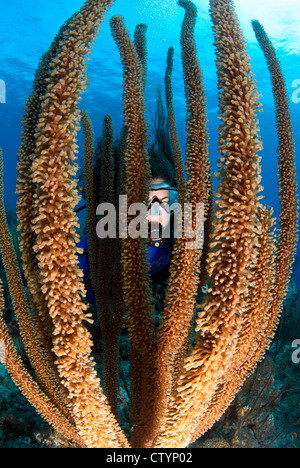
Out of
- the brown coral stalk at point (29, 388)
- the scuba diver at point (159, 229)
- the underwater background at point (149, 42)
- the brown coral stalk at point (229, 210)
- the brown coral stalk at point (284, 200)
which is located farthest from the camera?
the underwater background at point (149, 42)

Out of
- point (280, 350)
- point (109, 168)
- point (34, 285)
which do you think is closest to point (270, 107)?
point (280, 350)

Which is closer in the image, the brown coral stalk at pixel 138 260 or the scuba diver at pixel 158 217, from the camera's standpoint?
the brown coral stalk at pixel 138 260

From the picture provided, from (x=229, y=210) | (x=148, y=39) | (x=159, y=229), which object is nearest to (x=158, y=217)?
(x=159, y=229)

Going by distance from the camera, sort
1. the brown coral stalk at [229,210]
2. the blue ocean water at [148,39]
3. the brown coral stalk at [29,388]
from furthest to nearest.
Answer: the blue ocean water at [148,39]
the brown coral stalk at [29,388]
the brown coral stalk at [229,210]

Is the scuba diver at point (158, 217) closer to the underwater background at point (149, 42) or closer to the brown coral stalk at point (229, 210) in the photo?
the brown coral stalk at point (229, 210)

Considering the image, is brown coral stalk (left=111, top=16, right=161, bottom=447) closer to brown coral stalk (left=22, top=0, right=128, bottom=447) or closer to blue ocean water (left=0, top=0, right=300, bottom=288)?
brown coral stalk (left=22, top=0, right=128, bottom=447)

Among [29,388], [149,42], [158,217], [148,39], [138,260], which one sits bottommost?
[29,388]

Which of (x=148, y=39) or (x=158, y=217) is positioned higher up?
(x=148, y=39)

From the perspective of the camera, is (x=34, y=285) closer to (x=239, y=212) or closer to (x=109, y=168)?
(x=239, y=212)

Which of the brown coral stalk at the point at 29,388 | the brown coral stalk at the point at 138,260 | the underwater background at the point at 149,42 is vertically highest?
the underwater background at the point at 149,42

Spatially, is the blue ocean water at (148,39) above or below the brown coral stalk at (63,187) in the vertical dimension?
Result: above

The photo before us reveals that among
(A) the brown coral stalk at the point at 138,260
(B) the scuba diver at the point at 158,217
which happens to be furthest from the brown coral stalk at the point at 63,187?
(B) the scuba diver at the point at 158,217

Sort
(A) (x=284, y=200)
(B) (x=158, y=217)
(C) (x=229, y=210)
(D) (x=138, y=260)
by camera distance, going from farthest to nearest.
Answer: (B) (x=158, y=217)
(A) (x=284, y=200)
(D) (x=138, y=260)
(C) (x=229, y=210)

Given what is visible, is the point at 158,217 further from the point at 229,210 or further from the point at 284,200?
the point at 229,210
